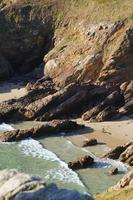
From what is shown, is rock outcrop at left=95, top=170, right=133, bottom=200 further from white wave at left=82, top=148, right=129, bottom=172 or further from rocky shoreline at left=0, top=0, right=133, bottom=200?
rocky shoreline at left=0, top=0, right=133, bottom=200

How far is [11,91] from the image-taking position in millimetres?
58344

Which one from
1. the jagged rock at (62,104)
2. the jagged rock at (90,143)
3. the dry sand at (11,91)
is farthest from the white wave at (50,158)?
the dry sand at (11,91)

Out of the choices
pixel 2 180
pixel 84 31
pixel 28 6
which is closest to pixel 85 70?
pixel 84 31

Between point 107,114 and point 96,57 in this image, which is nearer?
point 107,114

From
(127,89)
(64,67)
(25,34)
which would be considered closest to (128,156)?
(127,89)

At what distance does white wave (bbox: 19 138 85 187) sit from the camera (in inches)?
1359

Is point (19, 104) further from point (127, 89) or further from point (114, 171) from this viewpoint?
point (114, 171)

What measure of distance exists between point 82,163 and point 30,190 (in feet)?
74.1

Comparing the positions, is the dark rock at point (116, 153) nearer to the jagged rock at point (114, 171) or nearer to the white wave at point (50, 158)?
the jagged rock at point (114, 171)

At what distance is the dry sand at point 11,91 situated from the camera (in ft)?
185

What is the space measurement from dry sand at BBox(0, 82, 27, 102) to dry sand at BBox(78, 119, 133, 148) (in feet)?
37.6

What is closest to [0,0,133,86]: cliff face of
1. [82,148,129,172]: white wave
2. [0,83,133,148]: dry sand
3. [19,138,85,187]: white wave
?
[0,83,133,148]: dry sand

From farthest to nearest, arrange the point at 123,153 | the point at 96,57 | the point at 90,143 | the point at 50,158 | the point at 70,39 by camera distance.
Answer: the point at 70,39, the point at 96,57, the point at 90,143, the point at 50,158, the point at 123,153

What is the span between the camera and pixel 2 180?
14.9 metres
